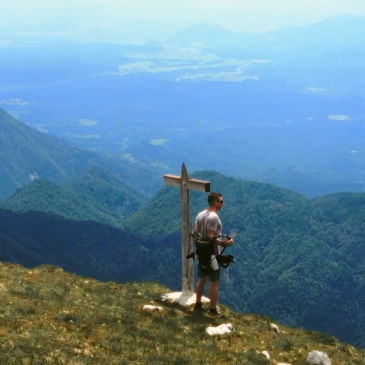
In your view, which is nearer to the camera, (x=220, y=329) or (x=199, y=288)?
(x=220, y=329)

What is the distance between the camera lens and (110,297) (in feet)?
68.9

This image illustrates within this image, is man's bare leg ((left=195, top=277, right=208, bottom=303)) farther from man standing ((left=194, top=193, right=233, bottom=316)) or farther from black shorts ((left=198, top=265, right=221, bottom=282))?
black shorts ((left=198, top=265, right=221, bottom=282))

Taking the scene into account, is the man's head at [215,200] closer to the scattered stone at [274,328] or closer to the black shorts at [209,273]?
the black shorts at [209,273]

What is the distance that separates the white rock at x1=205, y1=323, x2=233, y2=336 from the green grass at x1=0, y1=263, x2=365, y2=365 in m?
0.23

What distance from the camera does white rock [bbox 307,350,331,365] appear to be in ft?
55.6

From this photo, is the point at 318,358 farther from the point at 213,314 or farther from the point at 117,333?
the point at 117,333

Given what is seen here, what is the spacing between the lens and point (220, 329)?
1816 centimetres

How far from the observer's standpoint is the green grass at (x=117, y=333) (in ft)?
47.5

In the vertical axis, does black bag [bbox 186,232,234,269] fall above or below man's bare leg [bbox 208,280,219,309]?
above

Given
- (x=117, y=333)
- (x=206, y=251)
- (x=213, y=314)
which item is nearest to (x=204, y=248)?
(x=206, y=251)

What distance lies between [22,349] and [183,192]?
907cm

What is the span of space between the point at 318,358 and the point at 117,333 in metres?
6.00

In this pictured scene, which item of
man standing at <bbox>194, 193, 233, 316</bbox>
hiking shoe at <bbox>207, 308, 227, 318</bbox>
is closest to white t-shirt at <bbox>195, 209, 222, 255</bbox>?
man standing at <bbox>194, 193, 233, 316</bbox>

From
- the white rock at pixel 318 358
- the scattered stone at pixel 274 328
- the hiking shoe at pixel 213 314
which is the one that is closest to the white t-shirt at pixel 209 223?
the hiking shoe at pixel 213 314
